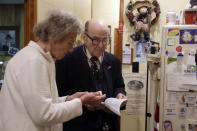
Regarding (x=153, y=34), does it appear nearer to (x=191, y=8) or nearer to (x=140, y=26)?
(x=140, y=26)

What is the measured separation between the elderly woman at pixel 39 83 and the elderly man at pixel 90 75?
49cm

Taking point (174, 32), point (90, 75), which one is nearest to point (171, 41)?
point (174, 32)

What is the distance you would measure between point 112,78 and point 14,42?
1.77 m

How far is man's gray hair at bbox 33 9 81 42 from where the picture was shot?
101 cm

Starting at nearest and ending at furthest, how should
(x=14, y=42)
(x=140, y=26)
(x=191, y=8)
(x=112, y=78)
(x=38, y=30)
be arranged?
(x=38, y=30) → (x=112, y=78) → (x=191, y=8) → (x=140, y=26) → (x=14, y=42)

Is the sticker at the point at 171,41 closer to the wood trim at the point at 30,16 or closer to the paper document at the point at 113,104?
the paper document at the point at 113,104

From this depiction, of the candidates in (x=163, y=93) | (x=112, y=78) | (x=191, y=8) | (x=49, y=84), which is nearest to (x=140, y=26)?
(x=191, y=8)

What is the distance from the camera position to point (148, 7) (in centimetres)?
258

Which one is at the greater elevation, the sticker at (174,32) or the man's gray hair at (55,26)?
the sticker at (174,32)

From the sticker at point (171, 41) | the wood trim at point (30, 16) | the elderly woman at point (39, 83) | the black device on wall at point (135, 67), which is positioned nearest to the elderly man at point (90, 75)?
the wood trim at point (30, 16)

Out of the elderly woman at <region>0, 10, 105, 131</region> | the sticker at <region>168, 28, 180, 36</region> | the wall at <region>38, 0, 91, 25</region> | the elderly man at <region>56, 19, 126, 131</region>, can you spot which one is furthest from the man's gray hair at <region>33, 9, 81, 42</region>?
the sticker at <region>168, 28, 180, 36</region>

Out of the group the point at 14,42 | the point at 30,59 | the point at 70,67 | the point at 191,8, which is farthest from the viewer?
the point at 14,42

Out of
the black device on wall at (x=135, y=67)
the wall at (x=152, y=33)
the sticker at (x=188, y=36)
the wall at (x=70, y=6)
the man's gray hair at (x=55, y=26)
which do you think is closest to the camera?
the man's gray hair at (x=55, y=26)

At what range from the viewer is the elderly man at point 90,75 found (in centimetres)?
156
